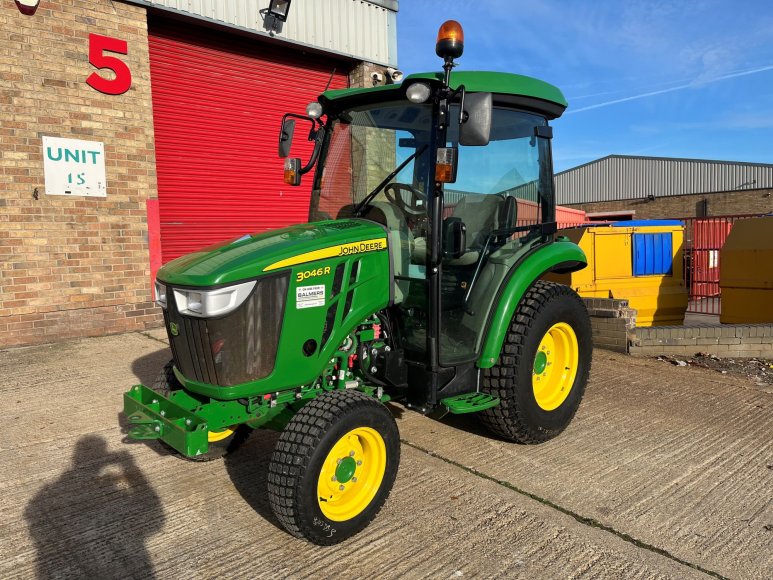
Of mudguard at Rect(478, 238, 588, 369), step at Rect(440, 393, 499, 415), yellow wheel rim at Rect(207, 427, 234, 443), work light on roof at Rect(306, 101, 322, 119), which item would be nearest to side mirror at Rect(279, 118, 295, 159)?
work light on roof at Rect(306, 101, 322, 119)

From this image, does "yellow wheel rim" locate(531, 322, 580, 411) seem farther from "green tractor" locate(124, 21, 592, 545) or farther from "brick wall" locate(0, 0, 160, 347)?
"brick wall" locate(0, 0, 160, 347)

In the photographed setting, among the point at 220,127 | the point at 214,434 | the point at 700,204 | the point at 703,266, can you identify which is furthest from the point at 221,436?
the point at 700,204

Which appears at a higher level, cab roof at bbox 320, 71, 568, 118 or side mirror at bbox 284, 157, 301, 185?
cab roof at bbox 320, 71, 568, 118

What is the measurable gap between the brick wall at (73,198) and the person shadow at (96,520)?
3.61 meters

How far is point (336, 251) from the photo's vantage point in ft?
9.62

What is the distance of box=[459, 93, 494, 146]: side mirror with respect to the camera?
9.45 feet

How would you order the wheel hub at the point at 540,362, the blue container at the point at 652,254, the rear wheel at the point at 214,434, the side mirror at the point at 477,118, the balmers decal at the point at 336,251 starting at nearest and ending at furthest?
1. the balmers decal at the point at 336,251
2. the side mirror at the point at 477,118
3. the rear wheel at the point at 214,434
4. the wheel hub at the point at 540,362
5. the blue container at the point at 652,254

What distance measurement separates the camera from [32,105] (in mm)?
6371

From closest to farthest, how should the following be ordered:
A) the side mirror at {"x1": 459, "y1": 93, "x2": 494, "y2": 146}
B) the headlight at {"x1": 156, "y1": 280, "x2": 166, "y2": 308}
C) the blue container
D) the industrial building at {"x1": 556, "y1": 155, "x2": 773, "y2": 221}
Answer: the side mirror at {"x1": 459, "y1": 93, "x2": 494, "y2": 146}, the headlight at {"x1": 156, "y1": 280, "x2": 166, "y2": 308}, the blue container, the industrial building at {"x1": 556, "y1": 155, "x2": 773, "y2": 221}

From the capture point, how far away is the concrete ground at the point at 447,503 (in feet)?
8.36

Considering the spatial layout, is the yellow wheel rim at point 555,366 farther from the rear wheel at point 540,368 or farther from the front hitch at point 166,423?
the front hitch at point 166,423

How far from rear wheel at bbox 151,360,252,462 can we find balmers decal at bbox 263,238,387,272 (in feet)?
3.74

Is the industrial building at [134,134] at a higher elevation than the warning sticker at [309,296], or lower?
higher

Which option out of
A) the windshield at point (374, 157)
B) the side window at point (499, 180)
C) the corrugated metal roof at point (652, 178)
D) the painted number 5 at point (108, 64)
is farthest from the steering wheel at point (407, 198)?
the corrugated metal roof at point (652, 178)
